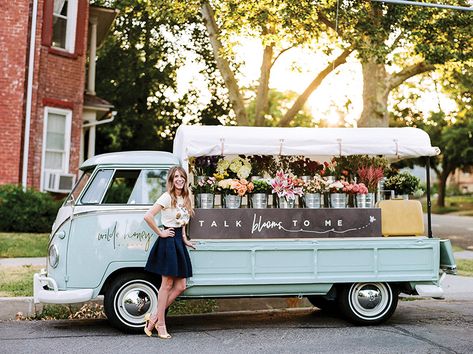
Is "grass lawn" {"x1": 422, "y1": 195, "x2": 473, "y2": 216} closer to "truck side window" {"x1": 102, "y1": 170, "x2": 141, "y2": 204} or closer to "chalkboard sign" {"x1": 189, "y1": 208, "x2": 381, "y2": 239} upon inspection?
"chalkboard sign" {"x1": 189, "y1": 208, "x2": 381, "y2": 239}

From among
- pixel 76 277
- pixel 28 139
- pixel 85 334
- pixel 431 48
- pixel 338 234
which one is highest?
pixel 431 48

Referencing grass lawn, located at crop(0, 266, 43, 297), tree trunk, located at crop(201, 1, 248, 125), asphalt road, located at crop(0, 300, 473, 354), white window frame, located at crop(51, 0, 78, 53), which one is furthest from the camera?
tree trunk, located at crop(201, 1, 248, 125)

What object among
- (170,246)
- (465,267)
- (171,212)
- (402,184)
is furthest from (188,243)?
(465,267)

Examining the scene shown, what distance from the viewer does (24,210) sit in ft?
54.8

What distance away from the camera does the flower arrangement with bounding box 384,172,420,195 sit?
29.3 ft

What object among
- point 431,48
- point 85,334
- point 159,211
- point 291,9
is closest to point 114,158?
point 159,211

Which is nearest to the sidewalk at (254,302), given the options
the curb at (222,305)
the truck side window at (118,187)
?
the curb at (222,305)

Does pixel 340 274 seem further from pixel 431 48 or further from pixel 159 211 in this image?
pixel 431 48

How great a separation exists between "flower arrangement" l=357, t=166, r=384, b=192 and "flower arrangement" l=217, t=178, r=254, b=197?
5.10 ft

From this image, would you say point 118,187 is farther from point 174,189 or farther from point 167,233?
point 167,233

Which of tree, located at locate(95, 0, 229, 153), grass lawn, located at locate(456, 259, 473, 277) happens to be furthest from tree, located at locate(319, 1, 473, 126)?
tree, located at locate(95, 0, 229, 153)

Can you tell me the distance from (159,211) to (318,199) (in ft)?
6.84

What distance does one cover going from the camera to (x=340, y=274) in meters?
8.02

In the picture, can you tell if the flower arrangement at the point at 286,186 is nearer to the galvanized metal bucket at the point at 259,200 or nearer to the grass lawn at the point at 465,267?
the galvanized metal bucket at the point at 259,200
